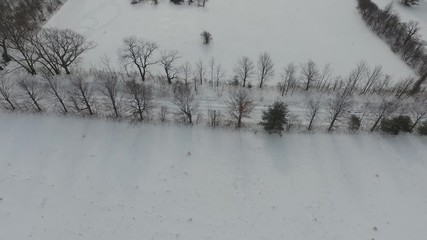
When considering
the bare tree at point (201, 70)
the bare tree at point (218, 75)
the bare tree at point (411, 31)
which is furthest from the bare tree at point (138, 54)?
the bare tree at point (411, 31)

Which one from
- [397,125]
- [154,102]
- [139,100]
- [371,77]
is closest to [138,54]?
[154,102]

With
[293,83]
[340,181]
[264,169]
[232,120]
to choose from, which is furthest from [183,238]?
[293,83]

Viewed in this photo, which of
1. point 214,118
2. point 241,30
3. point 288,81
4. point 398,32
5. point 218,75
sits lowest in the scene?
point 214,118

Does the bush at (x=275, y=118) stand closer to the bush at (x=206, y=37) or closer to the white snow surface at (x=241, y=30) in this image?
the white snow surface at (x=241, y=30)

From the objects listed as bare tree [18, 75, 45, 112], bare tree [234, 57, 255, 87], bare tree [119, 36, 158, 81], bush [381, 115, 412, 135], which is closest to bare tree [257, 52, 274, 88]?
bare tree [234, 57, 255, 87]

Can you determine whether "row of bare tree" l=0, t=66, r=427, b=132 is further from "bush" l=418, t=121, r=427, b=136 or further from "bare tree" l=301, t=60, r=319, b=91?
"bare tree" l=301, t=60, r=319, b=91

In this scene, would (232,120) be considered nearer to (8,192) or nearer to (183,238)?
(183,238)

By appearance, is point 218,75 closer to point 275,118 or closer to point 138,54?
point 138,54
